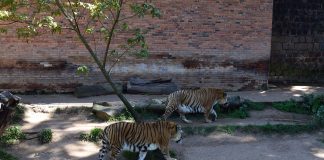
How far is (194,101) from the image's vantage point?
12.5 metres

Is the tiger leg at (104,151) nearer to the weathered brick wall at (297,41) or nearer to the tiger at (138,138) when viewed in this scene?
the tiger at (138,138)

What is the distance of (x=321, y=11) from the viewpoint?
18109 millimetres

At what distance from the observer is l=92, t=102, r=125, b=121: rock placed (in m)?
12.3

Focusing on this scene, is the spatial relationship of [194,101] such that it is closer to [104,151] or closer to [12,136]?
[104,151]

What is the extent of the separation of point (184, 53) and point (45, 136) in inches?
228

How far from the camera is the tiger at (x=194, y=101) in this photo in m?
12.3

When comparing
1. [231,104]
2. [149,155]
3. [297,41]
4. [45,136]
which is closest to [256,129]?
[231,104]

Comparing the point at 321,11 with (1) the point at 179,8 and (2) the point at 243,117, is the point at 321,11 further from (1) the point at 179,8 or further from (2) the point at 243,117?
(2) the point at 243,117

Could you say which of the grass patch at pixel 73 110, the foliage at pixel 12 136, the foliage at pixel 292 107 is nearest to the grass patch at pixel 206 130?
the foliage at pixel 292 107

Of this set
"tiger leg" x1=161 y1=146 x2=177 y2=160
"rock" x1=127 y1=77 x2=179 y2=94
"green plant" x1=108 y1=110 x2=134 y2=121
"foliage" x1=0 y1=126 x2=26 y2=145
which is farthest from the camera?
"rock" x1=127 y1=77 x2=179 y2=94

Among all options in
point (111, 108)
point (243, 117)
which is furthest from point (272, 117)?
point (111, 108)

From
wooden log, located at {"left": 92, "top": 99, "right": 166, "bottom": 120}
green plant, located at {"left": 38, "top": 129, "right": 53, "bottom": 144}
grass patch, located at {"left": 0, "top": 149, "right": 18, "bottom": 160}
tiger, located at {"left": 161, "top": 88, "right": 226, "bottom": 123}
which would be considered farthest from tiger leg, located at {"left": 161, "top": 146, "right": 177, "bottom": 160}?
grass patch, located at {"left": 0, "top": 149, "right": 18, "bottom": 160}

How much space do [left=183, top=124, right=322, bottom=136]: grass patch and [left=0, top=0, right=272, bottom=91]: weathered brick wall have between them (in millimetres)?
3777

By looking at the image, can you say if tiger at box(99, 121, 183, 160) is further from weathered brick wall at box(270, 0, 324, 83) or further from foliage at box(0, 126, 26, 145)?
weathered brick wall at box(270, 0, 324, 83)
